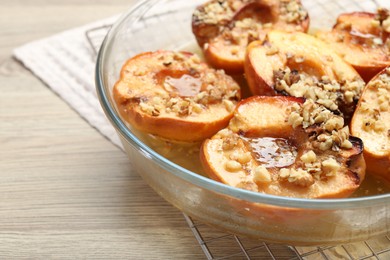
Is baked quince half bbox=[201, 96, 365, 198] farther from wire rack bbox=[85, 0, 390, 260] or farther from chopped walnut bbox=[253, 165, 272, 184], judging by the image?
wire rack bbox=[85, 0, 390, 260]

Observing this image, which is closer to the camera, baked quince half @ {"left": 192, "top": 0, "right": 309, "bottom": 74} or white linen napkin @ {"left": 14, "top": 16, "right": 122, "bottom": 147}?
baked quince half @ {"left": 192, "top": 0, "right": 309, "bottom": 74}

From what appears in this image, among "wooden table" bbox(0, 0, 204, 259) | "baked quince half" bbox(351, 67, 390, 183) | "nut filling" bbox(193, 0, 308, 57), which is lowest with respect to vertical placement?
"wooden table" bbox(0, 0, 204, 259)

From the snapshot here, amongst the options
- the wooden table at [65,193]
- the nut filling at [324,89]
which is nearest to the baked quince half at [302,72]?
the nut filling at [324,89]

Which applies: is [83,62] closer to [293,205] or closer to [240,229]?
[240,229]

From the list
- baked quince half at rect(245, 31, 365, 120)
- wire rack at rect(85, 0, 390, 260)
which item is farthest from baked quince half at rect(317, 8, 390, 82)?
wire rack at rect(85, 0, 390, 260)

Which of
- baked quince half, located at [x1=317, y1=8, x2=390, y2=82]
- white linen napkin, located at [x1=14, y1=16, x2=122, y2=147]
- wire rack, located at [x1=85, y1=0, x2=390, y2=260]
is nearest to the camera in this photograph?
wire rack, located at [x1=85, y1=0, x2=390, y2=260]

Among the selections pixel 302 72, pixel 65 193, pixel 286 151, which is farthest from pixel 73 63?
pixel 286 151
